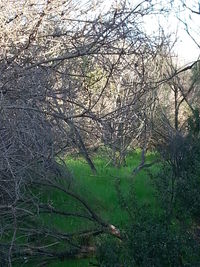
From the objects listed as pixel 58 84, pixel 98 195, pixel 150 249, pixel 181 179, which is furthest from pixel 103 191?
pixel 58 84

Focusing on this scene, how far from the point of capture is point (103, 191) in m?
13.4

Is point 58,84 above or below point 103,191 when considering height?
above

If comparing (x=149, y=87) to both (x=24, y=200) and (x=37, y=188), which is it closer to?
(x=24, y=200)

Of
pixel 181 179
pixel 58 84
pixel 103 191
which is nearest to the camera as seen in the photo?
pixel 58 84

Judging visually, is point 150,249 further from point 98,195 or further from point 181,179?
point 98,195

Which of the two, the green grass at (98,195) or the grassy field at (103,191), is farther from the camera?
the grassy field at (103,191)

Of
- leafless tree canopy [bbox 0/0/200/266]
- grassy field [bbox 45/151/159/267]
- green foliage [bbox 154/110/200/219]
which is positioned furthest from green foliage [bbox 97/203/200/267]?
grassy field [bbox 45/151/159/267]

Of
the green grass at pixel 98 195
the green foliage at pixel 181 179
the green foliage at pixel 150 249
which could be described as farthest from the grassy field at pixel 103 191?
the green foliage at pixel 150 249

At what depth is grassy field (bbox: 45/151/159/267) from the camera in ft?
37.2

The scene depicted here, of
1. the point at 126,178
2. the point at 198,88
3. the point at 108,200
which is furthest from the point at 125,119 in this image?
the point at 198,88

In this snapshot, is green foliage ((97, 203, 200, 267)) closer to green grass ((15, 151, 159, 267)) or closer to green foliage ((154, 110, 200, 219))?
green foliage ((154, 110, 200, 219))

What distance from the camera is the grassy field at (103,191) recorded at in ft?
37.2

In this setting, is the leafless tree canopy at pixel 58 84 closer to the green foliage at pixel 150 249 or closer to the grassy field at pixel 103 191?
the green foliage at pixel 150 249

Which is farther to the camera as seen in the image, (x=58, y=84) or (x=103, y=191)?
(x=103, y=191)
